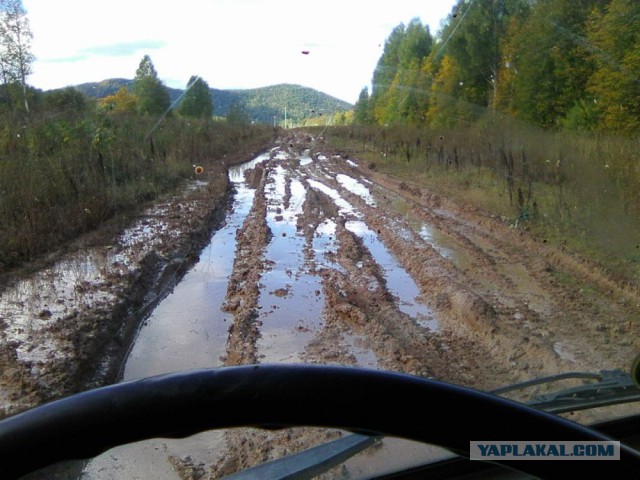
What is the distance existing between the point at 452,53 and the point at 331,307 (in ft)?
51.9

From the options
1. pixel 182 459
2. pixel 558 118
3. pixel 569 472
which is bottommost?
pixel 182 459

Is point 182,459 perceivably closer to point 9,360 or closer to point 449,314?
point 9,360

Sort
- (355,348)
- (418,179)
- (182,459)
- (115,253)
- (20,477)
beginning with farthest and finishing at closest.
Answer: (418,179), (115,253), (355,348), (182,459), (20,477)

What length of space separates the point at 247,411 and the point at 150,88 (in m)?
16.4

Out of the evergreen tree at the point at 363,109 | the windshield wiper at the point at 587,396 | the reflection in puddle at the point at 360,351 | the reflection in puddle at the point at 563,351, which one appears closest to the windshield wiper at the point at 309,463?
the windshield wiper at the point at 587,396

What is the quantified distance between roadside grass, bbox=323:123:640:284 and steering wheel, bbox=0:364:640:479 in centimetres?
739

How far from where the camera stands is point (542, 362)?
5379 mm

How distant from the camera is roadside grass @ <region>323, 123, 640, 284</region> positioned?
9.53 meters

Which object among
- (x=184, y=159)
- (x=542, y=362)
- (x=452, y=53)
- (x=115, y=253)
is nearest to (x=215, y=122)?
(x=184, y=159)

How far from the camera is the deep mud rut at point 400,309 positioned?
5.11 metres

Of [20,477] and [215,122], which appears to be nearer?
[20,477]

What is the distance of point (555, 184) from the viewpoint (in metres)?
13.0

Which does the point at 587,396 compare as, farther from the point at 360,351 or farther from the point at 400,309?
the point at 400,309

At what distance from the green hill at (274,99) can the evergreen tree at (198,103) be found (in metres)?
0.25
